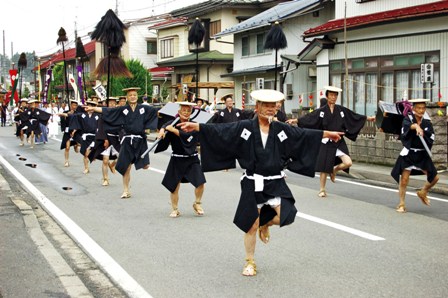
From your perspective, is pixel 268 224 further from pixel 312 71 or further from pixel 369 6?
pixel 312 71

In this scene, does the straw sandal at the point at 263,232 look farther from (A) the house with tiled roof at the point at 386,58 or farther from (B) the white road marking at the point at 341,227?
(A) the house with tiled roof at the point at 386,58

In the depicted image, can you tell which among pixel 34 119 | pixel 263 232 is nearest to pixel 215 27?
pixel 34 119

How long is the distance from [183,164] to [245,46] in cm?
2898

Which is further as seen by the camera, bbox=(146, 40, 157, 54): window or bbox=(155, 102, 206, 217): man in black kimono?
bbox=(146, 40, 157, 54): window

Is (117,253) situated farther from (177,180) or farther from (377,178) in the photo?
(377,178)

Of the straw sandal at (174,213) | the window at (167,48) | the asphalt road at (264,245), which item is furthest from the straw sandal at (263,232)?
the window at (167,48)

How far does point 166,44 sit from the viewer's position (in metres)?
52.9

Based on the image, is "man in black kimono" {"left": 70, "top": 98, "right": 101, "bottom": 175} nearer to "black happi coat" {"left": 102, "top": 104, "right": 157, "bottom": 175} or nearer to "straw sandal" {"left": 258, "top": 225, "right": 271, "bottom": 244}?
"black happi coat" {"left": 102, "top": 104, "right": 157, "bottom": 175}

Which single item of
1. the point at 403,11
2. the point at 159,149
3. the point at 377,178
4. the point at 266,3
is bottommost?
the point at 377,178

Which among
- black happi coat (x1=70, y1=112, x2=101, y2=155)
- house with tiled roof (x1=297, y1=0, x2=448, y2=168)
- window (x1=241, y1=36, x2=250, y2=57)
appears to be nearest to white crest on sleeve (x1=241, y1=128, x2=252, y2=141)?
black happi coat (x1=70, y1=112, x2=101, y2=155)

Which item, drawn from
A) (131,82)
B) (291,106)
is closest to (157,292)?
(291,106)

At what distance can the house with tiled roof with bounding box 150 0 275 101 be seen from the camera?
42781 mm

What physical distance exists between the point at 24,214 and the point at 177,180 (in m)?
2.40

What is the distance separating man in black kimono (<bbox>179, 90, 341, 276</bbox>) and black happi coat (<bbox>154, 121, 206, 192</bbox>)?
3.26 m
